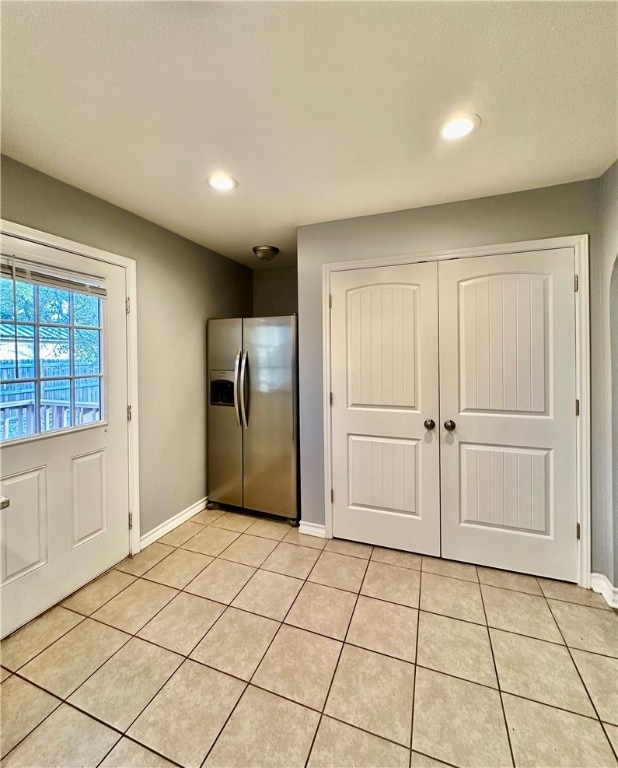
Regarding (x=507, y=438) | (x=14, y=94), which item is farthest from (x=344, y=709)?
(x=14, y=94)

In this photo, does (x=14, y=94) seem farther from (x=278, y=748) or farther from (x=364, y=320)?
(x=278, y=748)

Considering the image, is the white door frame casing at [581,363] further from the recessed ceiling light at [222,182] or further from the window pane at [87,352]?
the window pane at [87,352]

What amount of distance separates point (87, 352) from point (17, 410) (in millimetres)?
490

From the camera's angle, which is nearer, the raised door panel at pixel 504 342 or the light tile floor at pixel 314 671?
the light tile floor at pixel 314 671

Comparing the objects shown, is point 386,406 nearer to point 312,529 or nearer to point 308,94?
point 312,529

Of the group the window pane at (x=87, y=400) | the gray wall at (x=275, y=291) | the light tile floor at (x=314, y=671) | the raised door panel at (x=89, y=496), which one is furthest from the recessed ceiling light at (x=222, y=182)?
the light tile floor at (x=314, y=671)

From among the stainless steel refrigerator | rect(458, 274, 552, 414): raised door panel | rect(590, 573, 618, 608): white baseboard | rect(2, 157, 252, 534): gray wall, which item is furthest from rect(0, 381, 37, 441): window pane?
rect(590, 573, 618, 608): white baseboard

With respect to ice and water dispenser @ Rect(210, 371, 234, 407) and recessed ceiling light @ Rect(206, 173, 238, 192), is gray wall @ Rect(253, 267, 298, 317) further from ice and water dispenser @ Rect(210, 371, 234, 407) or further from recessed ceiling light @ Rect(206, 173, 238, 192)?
recessed ceiling light @ Rect(206, 173, 238, 192)

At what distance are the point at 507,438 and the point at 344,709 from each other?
1647 mm

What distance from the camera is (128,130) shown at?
146cm

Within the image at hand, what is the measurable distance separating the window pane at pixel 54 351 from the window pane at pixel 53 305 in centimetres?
5

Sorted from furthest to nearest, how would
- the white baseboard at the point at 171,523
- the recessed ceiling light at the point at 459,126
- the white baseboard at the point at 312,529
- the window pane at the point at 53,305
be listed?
the white baseboard at the point at 312,529
the white baseboard at the point at 171,523
the window pane at the point at 53,305
the recessed ceiling light at the point at 459,126

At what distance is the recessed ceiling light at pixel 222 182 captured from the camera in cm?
183

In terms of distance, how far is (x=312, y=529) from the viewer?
103 inches
